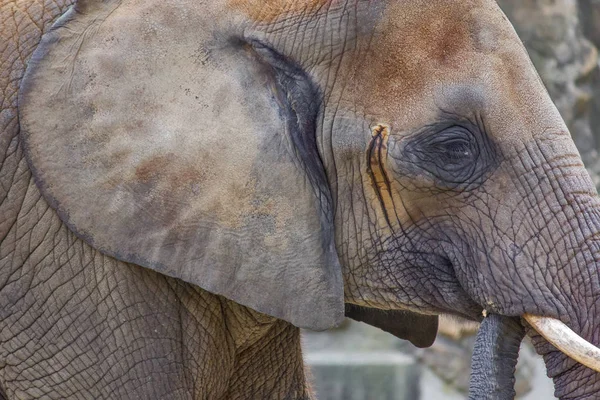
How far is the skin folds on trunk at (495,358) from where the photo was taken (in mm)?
3090

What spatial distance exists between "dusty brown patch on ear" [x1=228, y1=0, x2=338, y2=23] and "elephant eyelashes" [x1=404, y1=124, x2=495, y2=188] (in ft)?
1.50

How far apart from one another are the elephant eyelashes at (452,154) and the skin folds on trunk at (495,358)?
1.20 feet

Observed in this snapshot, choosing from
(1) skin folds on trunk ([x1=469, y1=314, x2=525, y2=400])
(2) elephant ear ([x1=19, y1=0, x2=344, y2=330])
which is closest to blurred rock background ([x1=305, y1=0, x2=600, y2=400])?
(1) skin folds on trunk ([x1=469, y1=314, x2=525, y2=400])

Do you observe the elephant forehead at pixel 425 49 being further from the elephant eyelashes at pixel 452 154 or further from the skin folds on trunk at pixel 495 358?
the skin folds on trunk at pixel 495 358

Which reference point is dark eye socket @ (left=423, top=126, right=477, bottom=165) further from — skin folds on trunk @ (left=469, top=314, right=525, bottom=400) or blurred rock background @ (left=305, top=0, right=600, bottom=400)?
blurred rock background @ (left=305, top=0, right=600, bottom=400)

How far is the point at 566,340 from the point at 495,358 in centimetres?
28

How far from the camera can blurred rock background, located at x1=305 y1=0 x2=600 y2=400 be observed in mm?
7223

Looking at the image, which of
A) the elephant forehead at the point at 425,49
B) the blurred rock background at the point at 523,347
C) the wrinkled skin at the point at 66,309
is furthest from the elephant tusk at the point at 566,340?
the blurred rock background at the point at 523,347

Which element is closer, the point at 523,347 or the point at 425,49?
the point at 425,49

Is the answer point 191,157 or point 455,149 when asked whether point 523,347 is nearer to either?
point 455,149

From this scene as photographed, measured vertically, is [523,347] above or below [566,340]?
below

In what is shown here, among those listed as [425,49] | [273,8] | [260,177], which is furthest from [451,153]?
[273,8]

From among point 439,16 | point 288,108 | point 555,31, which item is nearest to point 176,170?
point 288,108

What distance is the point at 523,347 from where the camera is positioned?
282 inches
